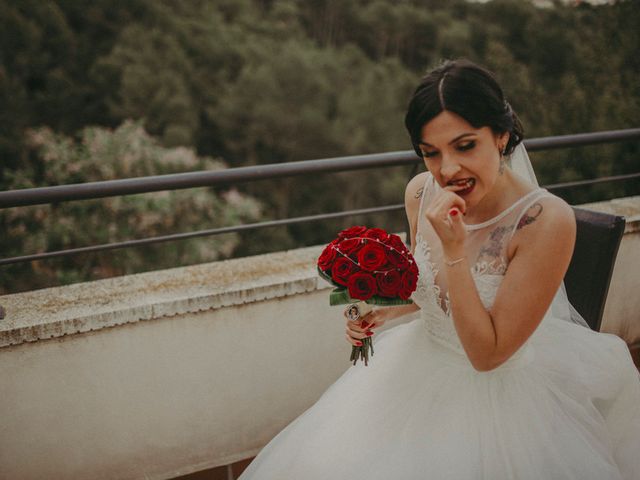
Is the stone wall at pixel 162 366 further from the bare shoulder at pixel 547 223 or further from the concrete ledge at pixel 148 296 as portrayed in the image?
the bare shoulder at pixel 547 223

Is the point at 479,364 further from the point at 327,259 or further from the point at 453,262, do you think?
the point at 327,259

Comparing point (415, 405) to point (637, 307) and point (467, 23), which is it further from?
point (467, 23)

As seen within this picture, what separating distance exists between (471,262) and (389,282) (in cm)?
31

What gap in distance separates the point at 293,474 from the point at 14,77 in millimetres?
15564

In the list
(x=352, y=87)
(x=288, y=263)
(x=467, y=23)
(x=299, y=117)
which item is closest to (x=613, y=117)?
(x=467, y=23)

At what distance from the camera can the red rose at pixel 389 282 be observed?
1.45 meters

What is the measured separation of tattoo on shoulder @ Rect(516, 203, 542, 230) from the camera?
4.98ft

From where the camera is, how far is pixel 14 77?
14234mm

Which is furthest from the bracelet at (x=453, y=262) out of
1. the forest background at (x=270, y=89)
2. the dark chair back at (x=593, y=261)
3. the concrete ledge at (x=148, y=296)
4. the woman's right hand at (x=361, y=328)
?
the forest background at (x=270, y=89)

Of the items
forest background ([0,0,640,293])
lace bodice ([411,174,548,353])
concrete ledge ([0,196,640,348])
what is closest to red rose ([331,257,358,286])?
lace bodice ([411,174,548,353])

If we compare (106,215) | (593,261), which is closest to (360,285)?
(593,261)

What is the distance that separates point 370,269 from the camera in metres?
1.45

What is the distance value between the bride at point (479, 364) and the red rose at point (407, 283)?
106 mm

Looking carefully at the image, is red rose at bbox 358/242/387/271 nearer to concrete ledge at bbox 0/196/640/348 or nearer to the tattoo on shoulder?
the tattoo on shoulder
